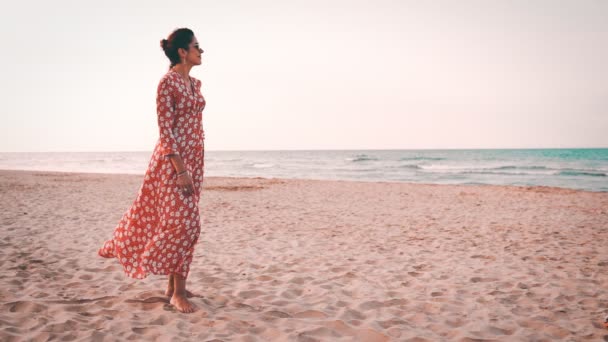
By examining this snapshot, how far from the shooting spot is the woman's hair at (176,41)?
2602 millimetres

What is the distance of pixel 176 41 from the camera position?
8.55ft

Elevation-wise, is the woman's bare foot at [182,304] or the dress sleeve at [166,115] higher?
the dress sleeve at [166,115]

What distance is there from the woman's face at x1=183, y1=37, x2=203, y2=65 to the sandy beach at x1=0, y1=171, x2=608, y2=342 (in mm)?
1905

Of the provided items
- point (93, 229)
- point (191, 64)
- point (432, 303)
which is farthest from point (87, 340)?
point (93, 229)

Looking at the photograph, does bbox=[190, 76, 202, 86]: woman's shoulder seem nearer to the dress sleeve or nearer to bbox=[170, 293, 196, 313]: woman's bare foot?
the dress sleeve

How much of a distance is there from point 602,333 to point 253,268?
3139 millimetres

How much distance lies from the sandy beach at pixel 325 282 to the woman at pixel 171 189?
1.48 feet

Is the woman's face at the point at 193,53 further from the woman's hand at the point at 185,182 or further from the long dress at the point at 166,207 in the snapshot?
the woman's hand at the point at 185,182

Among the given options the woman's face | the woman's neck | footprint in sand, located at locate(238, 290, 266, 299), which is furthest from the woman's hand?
footprint in sand, located at locate(238, 290, 266, 299)

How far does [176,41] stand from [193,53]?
0.46 feet

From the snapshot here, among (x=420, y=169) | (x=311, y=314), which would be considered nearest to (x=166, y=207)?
(x=311, y=314)

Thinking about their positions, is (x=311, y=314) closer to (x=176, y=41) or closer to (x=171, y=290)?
(x=171, y=290)

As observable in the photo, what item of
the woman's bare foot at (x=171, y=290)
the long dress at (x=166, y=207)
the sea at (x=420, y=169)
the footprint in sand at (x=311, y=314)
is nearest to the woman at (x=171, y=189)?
the long dress at (x=166, y=207)

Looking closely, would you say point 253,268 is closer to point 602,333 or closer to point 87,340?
point 87,340
